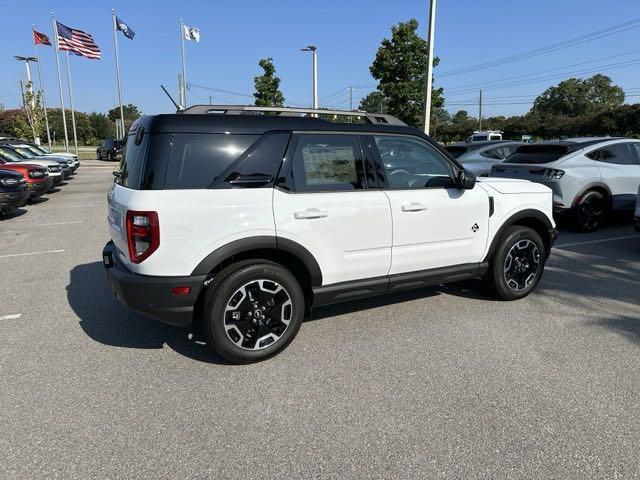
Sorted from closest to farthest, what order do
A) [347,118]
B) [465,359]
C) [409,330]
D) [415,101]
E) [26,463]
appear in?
[26,463] → [465,359] → [409,330] → [347,118] → [415,101]

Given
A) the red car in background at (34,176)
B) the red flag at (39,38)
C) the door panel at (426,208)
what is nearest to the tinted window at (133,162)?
the door panel at (426,208)

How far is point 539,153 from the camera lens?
27.7 ft

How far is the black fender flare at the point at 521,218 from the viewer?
180 inches

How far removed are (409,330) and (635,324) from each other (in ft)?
6.85

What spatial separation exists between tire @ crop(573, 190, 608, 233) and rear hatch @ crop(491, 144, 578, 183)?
0.84 meters

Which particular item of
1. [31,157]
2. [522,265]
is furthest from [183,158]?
[31,157]

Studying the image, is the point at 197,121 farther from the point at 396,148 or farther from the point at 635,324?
the point at 635,324

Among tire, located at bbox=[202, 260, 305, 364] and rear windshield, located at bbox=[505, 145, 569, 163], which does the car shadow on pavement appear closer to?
tire, located at bbox=[202, 260, 305, 364]

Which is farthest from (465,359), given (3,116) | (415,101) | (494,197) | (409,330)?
(3,116)

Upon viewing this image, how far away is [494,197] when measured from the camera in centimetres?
449

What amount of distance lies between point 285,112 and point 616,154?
7.52 metres

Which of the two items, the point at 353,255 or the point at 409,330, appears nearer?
the point at 353,255

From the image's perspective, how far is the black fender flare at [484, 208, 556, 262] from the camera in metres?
4.57

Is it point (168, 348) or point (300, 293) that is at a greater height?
point (300, 293)
